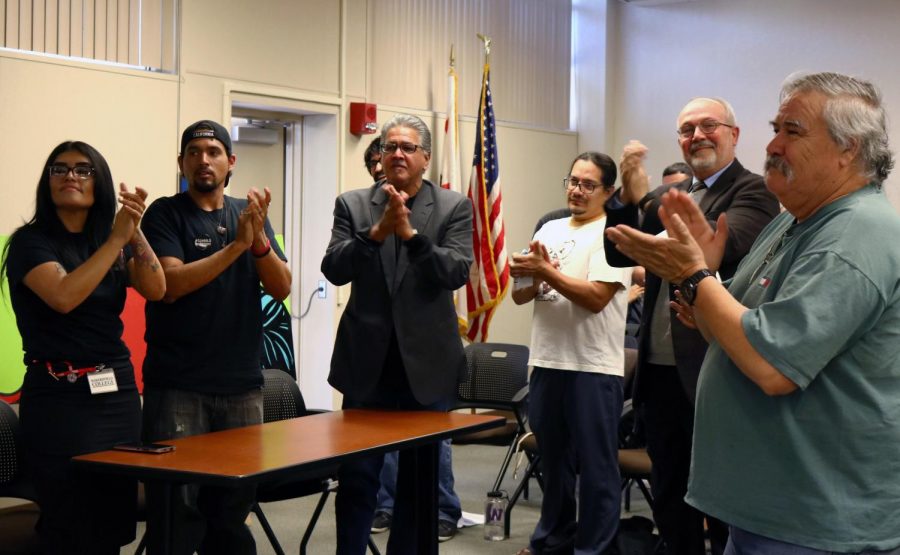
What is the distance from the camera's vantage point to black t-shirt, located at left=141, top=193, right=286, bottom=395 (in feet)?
11.2

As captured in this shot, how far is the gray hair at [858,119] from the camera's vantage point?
6.52 ft

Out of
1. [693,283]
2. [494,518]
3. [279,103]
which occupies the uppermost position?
[279,103]

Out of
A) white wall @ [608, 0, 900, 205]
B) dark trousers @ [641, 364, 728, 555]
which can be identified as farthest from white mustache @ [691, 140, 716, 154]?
white wall @ [608, 0, 900, 205]

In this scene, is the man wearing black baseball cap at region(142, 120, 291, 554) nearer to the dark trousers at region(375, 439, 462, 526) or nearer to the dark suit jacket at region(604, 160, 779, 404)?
the dark suit jacket at region(604, 160, 779, 404)

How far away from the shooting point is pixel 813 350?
186 cm

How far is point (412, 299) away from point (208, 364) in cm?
78

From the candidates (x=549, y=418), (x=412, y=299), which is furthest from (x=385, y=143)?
(x=549, y=418)

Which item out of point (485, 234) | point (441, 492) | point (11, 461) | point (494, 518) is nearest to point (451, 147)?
point (485, 234)

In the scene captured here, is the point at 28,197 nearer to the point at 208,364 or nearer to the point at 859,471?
the point at 208,364

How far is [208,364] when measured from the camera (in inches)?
134

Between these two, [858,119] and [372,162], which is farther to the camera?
[372,162]

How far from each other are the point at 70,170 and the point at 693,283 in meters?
2.12

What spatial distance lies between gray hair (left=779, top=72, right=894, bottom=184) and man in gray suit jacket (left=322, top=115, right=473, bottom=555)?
5.84 ft

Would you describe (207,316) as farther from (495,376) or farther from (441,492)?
(495,376)
